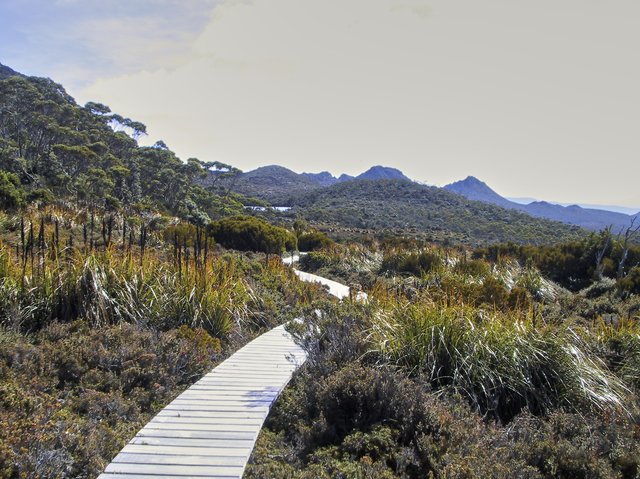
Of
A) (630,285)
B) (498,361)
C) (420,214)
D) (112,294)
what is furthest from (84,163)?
(420,214)

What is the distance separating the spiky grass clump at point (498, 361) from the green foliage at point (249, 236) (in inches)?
565

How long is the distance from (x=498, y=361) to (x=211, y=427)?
2.93 metres

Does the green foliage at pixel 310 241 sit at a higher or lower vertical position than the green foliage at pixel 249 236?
lower

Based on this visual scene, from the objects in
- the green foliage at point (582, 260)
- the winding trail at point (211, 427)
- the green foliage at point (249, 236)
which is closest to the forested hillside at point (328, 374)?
the winding trail at point (211, 427)

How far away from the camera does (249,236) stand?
2006cm

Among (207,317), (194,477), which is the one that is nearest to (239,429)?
(194,477)

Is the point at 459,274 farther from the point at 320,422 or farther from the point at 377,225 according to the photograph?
the point at 377,225

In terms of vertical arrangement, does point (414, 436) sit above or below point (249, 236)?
above

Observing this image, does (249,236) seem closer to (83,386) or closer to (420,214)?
(83,386)

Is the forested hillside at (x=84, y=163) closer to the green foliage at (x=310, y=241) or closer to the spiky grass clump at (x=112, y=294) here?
the green foliage at (x=310, y=241)

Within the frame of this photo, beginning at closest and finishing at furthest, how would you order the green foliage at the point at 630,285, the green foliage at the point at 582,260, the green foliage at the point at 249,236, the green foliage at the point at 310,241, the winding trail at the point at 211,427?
the winding trail at the point at 211,427
the green foliage at the point at 630,285
the green foliage at the point at 582,260
the green foliage at the point at 249,236
the green foliage at the point at 310,241

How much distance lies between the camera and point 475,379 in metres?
4.91

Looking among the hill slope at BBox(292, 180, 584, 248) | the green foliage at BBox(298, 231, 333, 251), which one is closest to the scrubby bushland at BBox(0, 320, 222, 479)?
the green foliage at BBox(298, 231, 333, 251)

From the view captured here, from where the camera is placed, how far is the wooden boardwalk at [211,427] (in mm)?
3314
